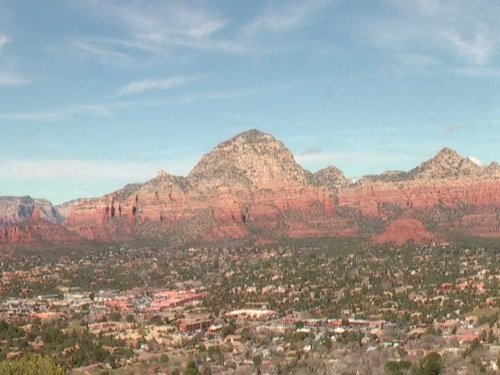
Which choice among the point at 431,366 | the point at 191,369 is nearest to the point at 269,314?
the point at 191,369

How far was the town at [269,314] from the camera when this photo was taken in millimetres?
79312

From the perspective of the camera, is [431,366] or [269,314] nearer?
[431,366]

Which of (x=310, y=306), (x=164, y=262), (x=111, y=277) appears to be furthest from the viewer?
(x=164, y=262)

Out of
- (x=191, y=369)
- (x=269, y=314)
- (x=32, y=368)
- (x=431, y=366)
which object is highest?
(x=32, y=368)

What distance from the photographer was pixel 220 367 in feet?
252

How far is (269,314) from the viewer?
113m

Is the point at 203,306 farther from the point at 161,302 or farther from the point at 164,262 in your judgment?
the point at 164,262

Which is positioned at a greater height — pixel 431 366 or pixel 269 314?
pixel 269 314

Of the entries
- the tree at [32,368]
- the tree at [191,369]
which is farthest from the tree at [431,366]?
the tree at [32,368]

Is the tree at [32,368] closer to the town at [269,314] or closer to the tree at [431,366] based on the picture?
the town at [269,314]

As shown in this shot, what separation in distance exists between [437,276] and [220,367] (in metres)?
77.7

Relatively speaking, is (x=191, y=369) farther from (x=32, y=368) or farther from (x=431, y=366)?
(x=431, y=366)

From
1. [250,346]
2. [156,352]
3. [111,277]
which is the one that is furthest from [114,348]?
[111,277]

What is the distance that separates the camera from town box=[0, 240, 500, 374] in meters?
79.3
